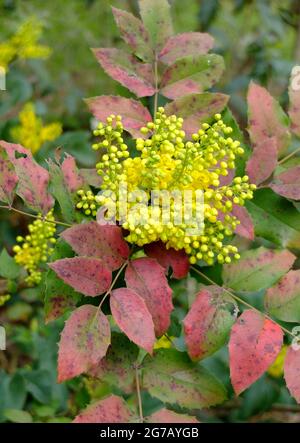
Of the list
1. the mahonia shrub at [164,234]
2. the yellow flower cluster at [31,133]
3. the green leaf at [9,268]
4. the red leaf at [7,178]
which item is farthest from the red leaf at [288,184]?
the yellow flower cluster at [31,133]

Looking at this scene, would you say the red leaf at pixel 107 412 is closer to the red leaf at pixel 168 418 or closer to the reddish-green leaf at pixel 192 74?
the red leaf at pixel 168 418

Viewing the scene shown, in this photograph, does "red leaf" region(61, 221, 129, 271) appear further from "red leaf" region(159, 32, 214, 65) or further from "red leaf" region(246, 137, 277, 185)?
"red leaf" region(159, 32, 214, 65)

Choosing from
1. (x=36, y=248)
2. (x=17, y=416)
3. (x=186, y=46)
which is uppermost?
(x=186, y=46)

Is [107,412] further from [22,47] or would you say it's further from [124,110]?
[22,47]

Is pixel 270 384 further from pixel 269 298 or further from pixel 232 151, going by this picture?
pixel 232 151

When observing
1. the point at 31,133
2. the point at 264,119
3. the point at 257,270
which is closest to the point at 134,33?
the point at 264,119
